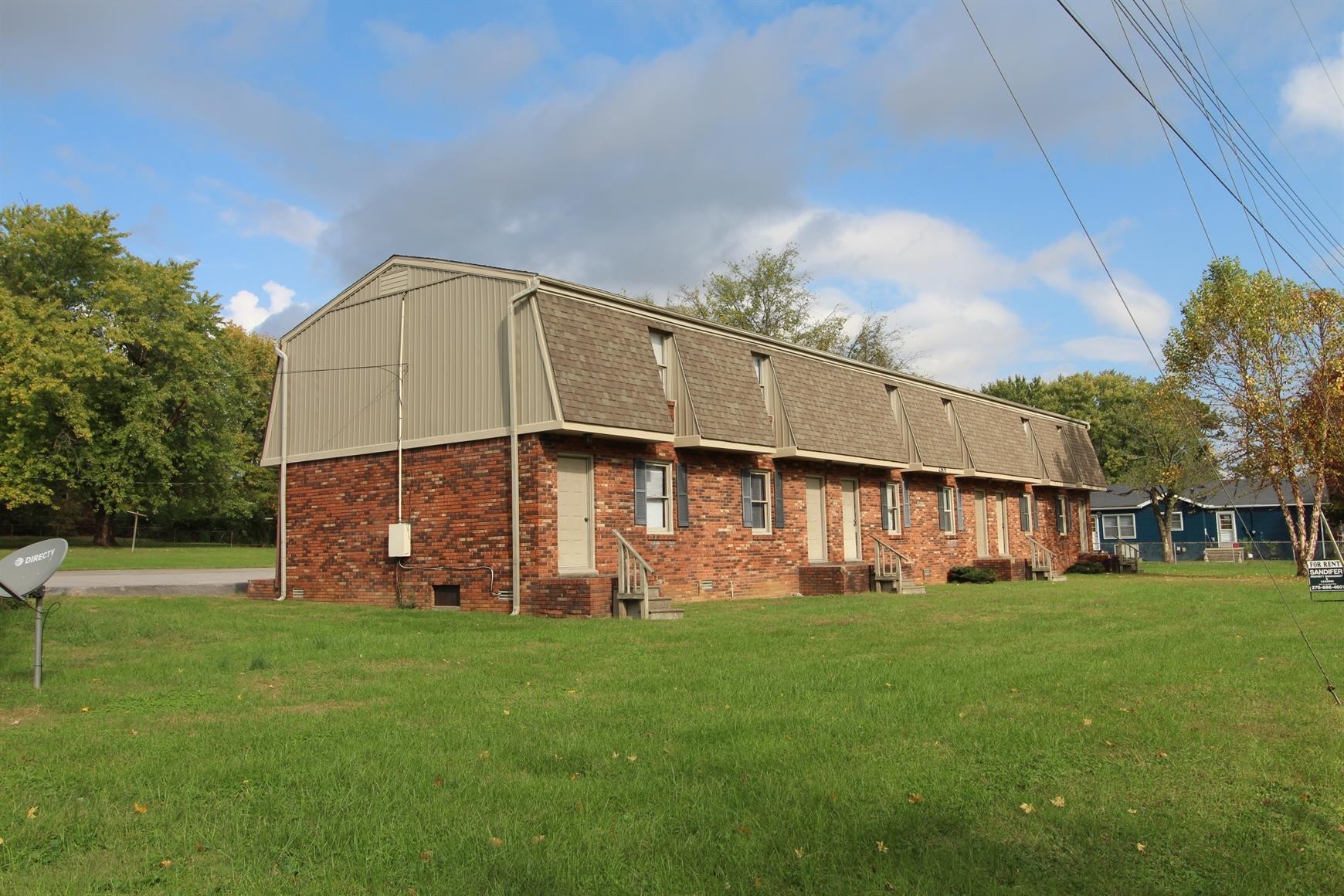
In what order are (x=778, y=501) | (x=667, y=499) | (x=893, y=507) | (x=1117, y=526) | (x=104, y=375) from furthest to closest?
(x=1117, y=526)
(x=104, y=375)
(x=893, y=507)
(x=778, y=501)
(x=667, y=499)

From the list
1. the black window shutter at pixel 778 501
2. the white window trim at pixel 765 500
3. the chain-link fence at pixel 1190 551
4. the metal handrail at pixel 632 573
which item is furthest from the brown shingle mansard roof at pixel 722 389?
the chain-link fence at pixel 1190 551

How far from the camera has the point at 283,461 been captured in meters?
21.0

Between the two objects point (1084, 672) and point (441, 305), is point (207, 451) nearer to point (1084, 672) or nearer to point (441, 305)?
point (441, 305)

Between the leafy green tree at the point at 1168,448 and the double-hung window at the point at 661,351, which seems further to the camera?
the leafy green tree at the point at 1168,448

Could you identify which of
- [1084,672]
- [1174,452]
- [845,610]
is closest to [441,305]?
[845,610]

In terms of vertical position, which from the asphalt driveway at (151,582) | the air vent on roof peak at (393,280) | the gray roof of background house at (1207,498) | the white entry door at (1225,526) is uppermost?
the air vent on roof peak at (393,280)

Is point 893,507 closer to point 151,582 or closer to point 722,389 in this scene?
point 722,389

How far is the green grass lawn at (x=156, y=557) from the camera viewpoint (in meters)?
32.9

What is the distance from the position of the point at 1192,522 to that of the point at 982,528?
32.7 meters

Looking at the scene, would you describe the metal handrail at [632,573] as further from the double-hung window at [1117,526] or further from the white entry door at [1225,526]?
the double-hung window at [1117,526]

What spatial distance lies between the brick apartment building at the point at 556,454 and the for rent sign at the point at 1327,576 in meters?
7.68

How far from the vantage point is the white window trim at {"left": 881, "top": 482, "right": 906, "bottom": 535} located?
25.6 meters

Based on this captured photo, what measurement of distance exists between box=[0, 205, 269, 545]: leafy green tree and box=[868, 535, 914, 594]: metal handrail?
107ft

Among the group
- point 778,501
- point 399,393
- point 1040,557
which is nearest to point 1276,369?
point 1040,557
